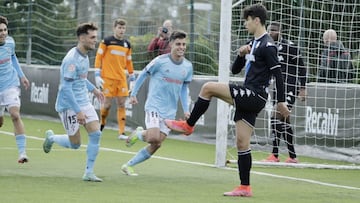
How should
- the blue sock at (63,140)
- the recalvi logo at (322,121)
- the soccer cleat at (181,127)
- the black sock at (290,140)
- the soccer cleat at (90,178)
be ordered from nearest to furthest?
the soccer cleat at (181,127)
the soccer cleat at (90,178)
the blue sock at (63,140)
the black sock at (290,140)
the recalvi logo at (322,121)

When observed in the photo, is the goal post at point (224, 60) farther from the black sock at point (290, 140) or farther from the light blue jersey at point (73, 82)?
the light blue jersey at point (73, 82)

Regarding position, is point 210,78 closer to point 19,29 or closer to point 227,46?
point 227,46

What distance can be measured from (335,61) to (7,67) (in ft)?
17.6

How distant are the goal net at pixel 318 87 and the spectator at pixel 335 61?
0.04 m

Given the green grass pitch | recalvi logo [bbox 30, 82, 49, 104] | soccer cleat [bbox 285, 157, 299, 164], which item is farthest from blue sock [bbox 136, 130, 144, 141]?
recalvi logo [bbox 30, 82, 49, 104]

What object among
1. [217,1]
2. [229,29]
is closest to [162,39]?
[217,1]

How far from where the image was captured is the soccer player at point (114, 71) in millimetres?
18891

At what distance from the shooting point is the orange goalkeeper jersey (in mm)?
18922

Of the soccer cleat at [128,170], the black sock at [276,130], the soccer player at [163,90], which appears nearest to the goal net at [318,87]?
the black sock at [276,130]

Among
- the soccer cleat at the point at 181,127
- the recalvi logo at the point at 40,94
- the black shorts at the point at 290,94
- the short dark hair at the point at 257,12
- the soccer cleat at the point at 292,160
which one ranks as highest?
the short dark hair at the point at 257,12

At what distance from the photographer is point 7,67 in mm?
13758

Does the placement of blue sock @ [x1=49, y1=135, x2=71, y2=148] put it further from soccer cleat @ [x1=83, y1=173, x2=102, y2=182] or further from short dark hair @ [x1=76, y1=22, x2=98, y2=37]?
short dark hair @ [x1=76, y1=22, x2=98, y2=37]

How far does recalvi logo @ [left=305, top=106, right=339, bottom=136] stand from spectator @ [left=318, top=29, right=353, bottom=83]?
0.66 metres

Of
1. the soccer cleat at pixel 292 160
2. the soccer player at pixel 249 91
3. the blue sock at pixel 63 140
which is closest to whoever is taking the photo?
the soccer player at pixel 249 91
